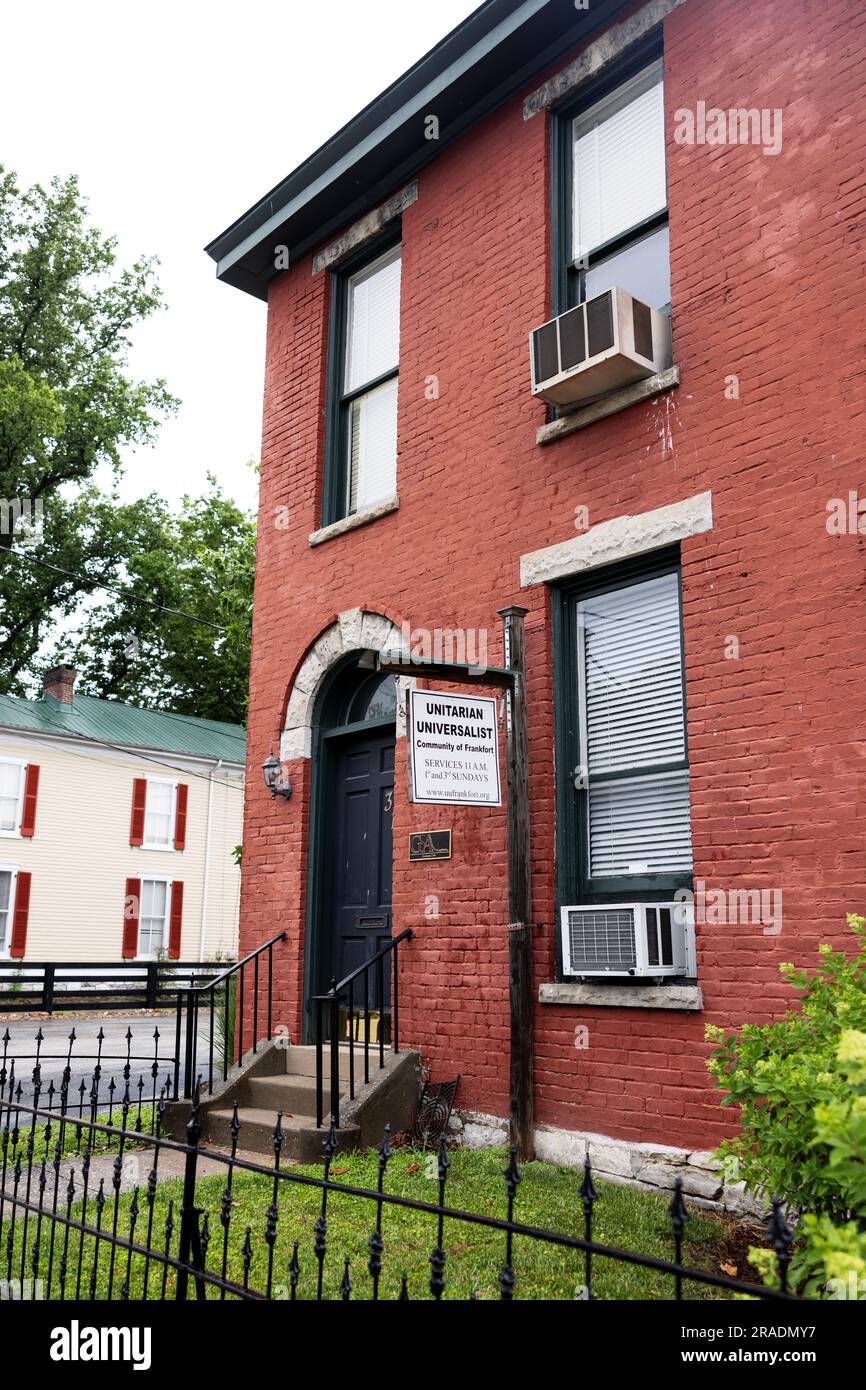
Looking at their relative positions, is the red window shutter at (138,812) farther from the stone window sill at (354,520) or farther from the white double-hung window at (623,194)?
the white double-hung window at (623,194)

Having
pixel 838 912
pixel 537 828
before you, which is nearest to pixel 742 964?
pixel 838 912

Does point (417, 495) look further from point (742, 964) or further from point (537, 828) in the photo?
point (742, 964)

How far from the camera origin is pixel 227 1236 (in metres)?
3.72

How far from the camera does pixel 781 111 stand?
629cm

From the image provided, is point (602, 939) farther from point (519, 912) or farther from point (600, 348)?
point (600, 348)

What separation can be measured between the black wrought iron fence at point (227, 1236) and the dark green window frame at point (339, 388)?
5.47m

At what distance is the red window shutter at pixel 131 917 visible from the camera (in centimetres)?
2700

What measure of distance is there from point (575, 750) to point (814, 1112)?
462 cm

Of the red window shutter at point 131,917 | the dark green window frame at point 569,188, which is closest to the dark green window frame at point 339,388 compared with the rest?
the dark green window frame at point 569,188

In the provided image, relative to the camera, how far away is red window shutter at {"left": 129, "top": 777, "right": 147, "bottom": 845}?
89.9ft

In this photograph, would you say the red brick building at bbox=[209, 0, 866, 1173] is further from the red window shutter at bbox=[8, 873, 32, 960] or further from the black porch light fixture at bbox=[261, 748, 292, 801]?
the red window shutter at bbox=[8, 873, 32, 960]

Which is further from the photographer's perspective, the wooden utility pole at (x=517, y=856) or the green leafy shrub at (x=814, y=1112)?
the wooden utility pole at (x=517, y=856)
